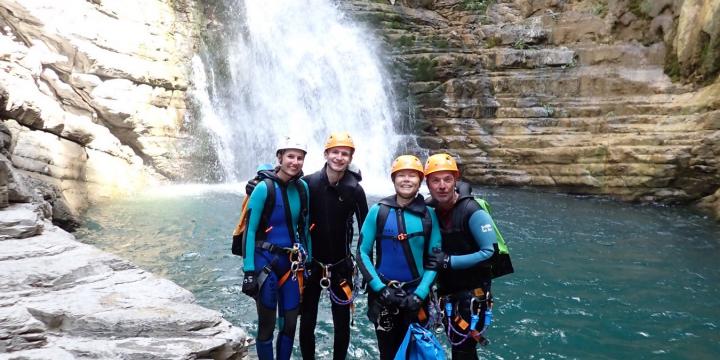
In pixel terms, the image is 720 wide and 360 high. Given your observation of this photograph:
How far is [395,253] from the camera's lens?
3.45 meters

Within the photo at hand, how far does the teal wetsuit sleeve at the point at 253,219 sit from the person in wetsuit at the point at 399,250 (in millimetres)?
842

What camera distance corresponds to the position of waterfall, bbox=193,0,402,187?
17266mm

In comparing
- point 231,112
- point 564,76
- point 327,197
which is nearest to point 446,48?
point 564,76

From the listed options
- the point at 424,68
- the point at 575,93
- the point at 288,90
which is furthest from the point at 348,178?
the point at 424,68

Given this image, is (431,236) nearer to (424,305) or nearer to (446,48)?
(424,305)

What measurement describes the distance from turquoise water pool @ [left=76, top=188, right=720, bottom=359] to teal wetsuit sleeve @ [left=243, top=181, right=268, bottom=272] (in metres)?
1.54

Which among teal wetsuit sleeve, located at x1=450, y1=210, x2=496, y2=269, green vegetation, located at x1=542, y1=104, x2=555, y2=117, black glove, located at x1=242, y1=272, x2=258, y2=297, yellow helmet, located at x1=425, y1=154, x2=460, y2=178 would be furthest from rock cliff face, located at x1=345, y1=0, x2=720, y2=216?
black glove, located at x1=242, y1=272, x2=258, y2=297

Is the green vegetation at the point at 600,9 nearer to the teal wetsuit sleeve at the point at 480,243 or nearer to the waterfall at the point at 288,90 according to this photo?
the waterfall at the point at 288,90

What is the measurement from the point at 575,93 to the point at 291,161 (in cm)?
1511

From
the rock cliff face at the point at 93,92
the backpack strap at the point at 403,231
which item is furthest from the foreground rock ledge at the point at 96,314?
the rock cliff face at the point at 93,92

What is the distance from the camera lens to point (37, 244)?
460cm

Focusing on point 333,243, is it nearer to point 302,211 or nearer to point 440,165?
point 302,211

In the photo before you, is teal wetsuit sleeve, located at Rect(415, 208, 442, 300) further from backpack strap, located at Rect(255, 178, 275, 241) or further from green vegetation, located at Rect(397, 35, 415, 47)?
green vegetation, located at Rect(397, 35, 415, 47)

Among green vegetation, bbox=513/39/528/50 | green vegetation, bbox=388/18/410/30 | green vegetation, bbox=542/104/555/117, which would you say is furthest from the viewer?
green vegetation, bbox=388/18/410/30
